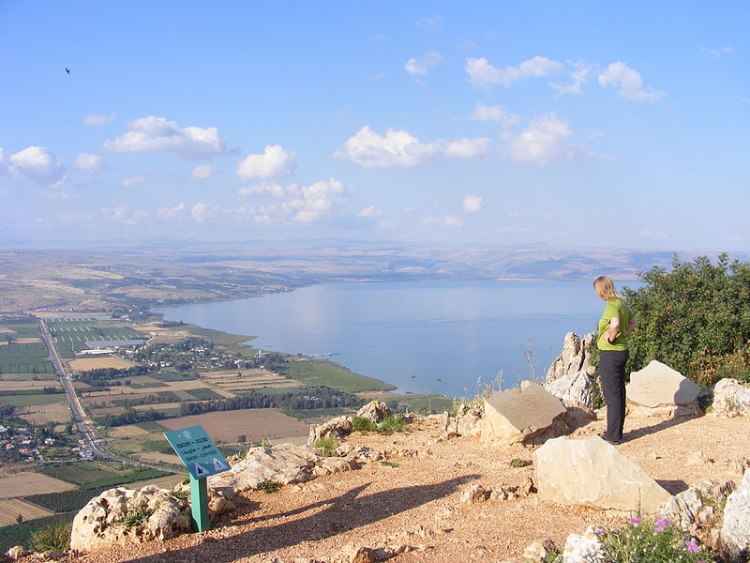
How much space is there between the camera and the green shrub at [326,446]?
30.9 feet

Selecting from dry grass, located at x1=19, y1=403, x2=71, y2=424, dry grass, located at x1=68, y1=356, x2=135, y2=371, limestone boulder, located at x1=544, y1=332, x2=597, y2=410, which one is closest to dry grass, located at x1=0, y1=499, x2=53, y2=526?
limestone boulder, located at x1=544, y1=332, x2=597, y2=410

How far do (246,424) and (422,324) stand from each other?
38.8m

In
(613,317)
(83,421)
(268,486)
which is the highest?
(613,317)

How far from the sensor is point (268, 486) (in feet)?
26.1

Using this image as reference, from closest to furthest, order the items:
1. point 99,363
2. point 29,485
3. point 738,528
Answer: point 738,528
point 29,485
point 99,363

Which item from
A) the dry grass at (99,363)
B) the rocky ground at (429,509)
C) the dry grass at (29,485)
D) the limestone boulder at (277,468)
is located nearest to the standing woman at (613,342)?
the rocky ground at (429,509)

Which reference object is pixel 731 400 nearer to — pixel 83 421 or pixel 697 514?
pixel 697 514

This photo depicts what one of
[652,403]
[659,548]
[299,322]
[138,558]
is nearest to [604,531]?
[659,548]

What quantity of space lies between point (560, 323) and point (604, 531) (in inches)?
2065

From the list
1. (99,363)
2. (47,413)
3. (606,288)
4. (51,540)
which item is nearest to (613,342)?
(606,288)

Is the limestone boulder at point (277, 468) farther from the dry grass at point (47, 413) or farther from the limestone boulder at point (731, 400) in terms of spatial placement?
the dry grass at point (47, 413)

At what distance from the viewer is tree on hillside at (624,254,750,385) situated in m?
12.3

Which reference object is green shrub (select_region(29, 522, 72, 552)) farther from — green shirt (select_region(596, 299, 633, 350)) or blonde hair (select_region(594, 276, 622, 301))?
blonde hair (select_region(594, 276, 622, 301))

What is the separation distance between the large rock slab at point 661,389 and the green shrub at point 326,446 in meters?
4.65
